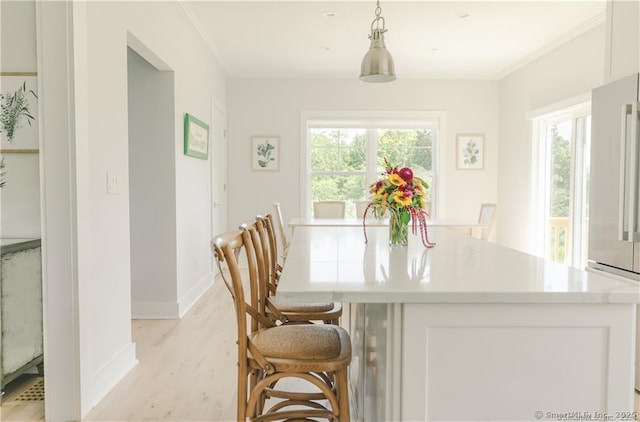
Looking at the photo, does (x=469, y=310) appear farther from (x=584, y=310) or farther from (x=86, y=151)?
(x=86, y=151)

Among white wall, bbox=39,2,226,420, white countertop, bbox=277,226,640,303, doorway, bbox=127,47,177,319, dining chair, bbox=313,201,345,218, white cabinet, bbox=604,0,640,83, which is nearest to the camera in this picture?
white countertop, bbox=277,226,640,303

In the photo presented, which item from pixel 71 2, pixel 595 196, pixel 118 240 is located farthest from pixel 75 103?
pixel 595 196

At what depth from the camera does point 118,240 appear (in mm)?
2686

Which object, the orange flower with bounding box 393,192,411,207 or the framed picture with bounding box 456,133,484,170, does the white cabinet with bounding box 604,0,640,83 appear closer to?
the orange flower with bounding box 393,192,411,207

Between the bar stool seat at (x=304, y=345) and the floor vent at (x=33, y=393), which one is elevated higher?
the bar stool seat at (x=304, y=345)

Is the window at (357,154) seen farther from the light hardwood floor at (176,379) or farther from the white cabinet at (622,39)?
the white cabinet at (622,39)

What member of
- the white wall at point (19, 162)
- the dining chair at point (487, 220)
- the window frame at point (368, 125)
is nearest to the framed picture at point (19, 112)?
the white wall at point (19, 162)

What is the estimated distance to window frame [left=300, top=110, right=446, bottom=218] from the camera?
249 inches

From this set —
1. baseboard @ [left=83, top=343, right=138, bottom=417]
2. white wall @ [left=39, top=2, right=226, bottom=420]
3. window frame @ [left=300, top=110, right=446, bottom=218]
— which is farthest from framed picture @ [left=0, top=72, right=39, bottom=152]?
window frame @ [left=300, top=110, right=446, bottom=218]

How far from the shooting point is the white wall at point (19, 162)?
7.45ft

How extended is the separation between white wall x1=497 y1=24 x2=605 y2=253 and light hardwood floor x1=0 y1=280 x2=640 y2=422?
320cm

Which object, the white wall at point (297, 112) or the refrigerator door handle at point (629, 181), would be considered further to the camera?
the white wall at point (297, 112)

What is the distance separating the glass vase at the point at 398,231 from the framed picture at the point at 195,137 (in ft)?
8.14

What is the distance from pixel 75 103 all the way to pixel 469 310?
1.96 metres
